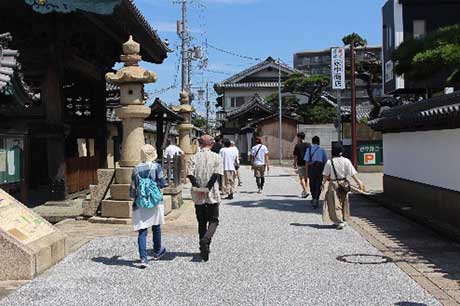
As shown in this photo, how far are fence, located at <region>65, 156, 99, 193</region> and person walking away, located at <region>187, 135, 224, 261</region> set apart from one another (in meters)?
7.27

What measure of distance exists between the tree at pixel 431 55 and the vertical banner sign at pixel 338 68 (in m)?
13.3

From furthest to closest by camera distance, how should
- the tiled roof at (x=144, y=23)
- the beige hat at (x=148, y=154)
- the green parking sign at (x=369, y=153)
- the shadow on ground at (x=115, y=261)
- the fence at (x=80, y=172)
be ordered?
the green parking sign at (x=369, y=153) < the fence at (x=80, y=172) < the tiled roof at (x=144, y=23) < the beige hat at (x=148, y=154) < the shadow on ground at (x=115, y=261)

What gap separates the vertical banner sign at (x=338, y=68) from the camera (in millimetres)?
26391

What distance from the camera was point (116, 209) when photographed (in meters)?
11.1

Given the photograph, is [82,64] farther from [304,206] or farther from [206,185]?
[206,185]

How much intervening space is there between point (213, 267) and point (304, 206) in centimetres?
719

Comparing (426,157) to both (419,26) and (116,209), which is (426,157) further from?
(419,26)

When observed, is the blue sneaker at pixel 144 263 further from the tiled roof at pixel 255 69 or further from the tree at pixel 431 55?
the tiled roof at pixel 255 69

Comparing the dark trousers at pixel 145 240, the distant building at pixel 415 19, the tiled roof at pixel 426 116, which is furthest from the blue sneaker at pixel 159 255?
the distant building at pixel 415 19

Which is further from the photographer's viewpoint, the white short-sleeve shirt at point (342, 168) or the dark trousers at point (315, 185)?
the dark trousers at point (315, 185)

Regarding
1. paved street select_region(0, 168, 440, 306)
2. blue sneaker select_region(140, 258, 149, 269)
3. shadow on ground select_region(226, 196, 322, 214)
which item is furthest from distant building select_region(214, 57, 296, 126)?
blue sneaker select_region(140, 258, 149, 269)

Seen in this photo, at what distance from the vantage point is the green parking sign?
89.9 feet

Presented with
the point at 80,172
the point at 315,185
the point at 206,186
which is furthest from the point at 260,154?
the point at 206,186

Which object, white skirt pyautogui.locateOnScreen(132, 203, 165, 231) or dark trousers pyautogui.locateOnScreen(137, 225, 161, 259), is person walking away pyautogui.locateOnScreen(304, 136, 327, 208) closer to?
dark trousers pyautogui.locateOnScreen(137, 225, 161, 259)
